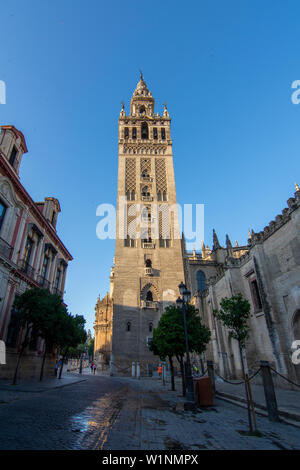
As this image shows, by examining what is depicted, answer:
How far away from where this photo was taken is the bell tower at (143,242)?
28.5 metres

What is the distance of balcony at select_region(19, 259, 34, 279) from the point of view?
16756 millimetres

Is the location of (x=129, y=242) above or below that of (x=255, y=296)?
above

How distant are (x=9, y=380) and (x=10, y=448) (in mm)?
13197

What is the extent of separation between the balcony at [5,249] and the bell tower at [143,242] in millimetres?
16044

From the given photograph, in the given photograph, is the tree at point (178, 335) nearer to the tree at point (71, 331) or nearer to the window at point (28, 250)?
the tree at point (71, 331)

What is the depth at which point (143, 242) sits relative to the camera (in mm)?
33281

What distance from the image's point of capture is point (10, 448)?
3832 millimetres

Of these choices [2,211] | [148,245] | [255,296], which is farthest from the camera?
[148,245]

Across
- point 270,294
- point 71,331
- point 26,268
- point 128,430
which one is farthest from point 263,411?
point 26,268

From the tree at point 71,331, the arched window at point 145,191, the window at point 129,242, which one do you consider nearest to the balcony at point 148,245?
the window at point 129,242

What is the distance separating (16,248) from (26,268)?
1.95 m

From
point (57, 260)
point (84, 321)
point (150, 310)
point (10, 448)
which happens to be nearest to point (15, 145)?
point (57, 260)

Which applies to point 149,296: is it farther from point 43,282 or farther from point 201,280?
point 43,282
